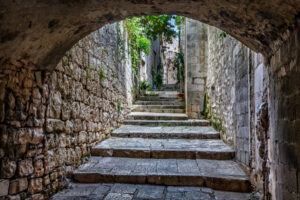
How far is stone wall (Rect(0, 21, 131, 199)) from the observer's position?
76.0 inches

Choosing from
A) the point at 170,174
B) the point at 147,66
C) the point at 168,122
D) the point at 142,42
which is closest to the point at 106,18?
the point at 170,174

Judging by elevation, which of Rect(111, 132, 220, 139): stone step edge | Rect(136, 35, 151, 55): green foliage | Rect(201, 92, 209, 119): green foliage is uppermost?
Rect(136, 35, 151, 55): green foliage

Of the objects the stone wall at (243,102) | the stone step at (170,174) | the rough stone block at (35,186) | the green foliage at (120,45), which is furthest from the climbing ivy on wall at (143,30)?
the rough stone block at (35,186)

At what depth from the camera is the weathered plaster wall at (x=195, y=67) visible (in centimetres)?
708

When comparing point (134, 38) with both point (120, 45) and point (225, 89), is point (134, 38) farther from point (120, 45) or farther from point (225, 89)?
point (225, 89)

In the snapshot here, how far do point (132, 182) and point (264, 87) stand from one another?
6.58 ft

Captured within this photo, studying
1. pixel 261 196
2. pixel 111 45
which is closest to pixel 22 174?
pixel 261 196

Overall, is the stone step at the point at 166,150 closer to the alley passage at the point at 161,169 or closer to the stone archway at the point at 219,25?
the alley passage at the point at 161,169

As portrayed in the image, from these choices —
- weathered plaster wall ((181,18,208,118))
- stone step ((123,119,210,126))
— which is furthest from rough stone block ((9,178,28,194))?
weathered plaster wall ((181,18,208,118))

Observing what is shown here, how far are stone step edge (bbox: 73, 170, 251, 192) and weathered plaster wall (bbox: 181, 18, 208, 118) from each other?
4166mm

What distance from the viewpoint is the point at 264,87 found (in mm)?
2316

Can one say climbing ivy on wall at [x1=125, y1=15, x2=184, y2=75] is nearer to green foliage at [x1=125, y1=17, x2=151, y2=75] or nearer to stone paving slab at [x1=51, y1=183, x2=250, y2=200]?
green foliage at [x1=125, y1=17, x2=151, y2=75]

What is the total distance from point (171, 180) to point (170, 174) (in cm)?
8

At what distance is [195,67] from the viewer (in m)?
7.15
